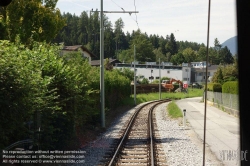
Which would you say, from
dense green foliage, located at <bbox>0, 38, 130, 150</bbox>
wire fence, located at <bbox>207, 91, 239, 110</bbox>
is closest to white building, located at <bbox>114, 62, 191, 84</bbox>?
wire fence, located at <bbox>207, 91, 239, 110</bbox>

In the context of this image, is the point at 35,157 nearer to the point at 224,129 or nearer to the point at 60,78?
the point at 60,78

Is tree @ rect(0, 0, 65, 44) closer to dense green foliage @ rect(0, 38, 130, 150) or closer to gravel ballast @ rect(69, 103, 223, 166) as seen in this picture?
dense green foliage @ rect(0, 38, 130, 150)

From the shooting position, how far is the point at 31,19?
1549 centimetres

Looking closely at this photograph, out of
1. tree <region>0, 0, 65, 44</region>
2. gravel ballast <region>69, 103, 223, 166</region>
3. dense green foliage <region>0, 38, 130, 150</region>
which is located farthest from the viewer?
tree <region>0, 0, 65, 44</region>

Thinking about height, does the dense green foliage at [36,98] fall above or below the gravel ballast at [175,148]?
above

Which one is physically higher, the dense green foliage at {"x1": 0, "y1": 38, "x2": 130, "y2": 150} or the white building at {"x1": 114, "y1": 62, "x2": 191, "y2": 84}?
the white building at {"x1": 114, "y1": 62, "x2": 191, "y2": 84}

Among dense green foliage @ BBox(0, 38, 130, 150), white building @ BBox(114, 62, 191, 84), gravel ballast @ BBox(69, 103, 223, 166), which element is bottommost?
gravel ballast @ BBox(69, 103, 223, 166)

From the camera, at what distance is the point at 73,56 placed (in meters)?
15.4

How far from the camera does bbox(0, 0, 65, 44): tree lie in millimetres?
14555

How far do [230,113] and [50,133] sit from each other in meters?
16.5

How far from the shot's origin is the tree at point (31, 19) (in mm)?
14555

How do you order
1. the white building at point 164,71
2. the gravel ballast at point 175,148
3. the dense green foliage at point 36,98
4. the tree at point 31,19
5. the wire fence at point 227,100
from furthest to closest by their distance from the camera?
the white building at point 164,71
the wire fence at point 227,100
the tree at point 31,19
the gravel ballast at point 175,148
the dense green foliage at point 36,98

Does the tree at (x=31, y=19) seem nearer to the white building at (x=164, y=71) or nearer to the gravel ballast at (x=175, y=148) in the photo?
the gravel ballast at (x=175, y=148)

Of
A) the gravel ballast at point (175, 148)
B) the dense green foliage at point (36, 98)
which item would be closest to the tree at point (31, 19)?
the dense green foliage at point (36, 98)
